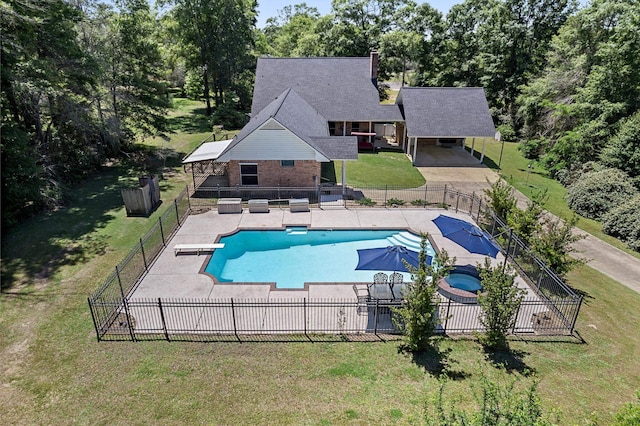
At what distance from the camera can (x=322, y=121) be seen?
35188mm

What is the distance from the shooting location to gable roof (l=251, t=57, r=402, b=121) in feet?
125

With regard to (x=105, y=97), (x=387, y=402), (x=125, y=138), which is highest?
(x=105, y=97)

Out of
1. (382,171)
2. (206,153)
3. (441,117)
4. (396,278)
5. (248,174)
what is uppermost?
(441,117)

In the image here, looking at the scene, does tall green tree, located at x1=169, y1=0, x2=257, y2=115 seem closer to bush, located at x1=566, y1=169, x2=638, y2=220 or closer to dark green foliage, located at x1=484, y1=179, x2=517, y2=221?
dark green foliage, located at x1=484, y1=179, x2=517, y2=221

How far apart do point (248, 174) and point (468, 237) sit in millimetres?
15335

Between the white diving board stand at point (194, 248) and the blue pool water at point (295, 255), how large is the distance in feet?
1.48

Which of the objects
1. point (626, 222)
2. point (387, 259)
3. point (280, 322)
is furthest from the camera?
point (626, 222)

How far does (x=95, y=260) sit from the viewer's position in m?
18.0

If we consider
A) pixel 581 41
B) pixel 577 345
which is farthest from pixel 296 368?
pixel 581 41

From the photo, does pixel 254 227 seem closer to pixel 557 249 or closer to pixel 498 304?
pixel 498 304

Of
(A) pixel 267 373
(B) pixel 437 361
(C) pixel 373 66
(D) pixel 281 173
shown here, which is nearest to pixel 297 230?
(D) pixel 281 173

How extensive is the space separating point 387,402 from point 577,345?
743 cm

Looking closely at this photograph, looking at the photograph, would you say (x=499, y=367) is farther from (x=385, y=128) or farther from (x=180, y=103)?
(x=180, y=103)

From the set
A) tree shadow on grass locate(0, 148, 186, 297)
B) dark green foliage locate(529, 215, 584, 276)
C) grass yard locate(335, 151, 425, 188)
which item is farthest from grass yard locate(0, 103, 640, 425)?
grass yard locate(335, 151, 425, 188)
